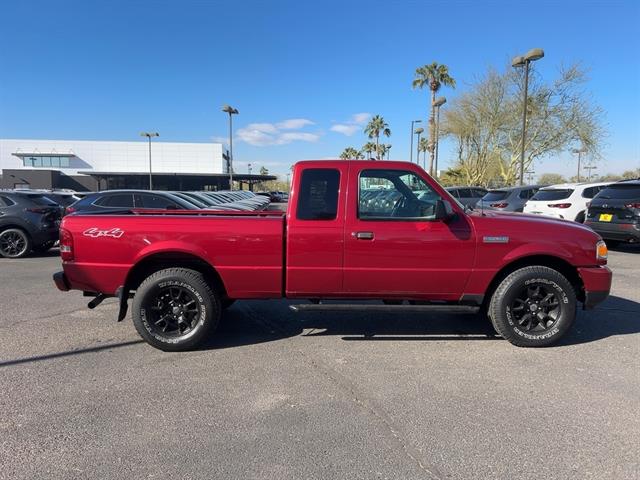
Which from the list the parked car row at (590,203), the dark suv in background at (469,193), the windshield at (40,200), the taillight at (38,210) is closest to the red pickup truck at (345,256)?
the parked car row at (590,203)

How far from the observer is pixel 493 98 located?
3553 cm

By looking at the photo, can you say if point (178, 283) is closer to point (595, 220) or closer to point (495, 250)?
point (495, 250)

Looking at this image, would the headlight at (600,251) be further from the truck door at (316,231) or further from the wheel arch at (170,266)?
the wheel arch at (170,266)

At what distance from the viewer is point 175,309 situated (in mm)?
4578

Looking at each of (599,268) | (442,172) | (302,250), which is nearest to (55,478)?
(302,250)

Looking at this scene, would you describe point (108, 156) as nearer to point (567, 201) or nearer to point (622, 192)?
point (567, 201)

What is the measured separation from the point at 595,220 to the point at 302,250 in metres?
9.34

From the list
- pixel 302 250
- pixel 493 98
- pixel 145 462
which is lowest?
pixel 145 462

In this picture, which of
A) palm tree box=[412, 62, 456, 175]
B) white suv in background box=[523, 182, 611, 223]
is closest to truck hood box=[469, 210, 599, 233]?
white suv in background box=[523, 182, 611, 223]

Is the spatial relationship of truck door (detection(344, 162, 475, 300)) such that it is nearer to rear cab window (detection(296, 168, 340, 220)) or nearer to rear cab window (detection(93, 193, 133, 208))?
rear cab window (detection(296, 168, 340, 220))

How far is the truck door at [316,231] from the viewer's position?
177 inches

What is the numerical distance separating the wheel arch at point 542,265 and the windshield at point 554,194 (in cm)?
925

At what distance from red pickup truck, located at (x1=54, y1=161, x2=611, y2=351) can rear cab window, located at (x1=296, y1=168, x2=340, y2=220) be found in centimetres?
1

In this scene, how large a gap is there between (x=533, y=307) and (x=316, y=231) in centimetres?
238
